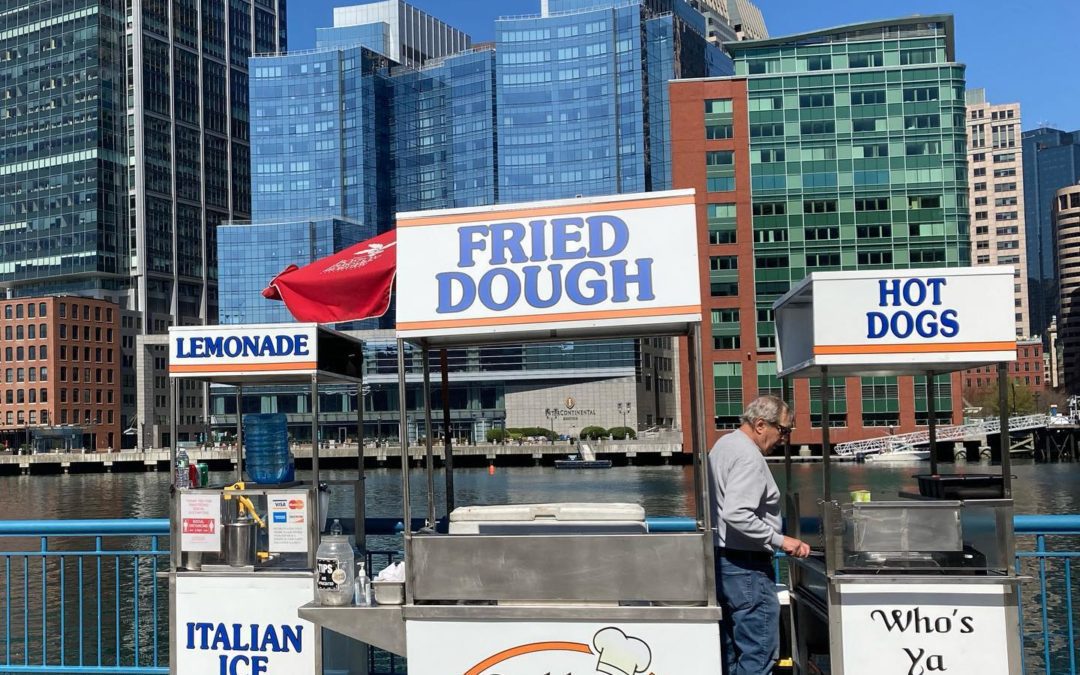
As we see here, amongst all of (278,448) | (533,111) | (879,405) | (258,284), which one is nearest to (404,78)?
(533,111)

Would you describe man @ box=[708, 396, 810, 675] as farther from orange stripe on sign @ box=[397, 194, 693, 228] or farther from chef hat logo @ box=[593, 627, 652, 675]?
orange stripe on sign @ box=[397, 194, 693, 228]

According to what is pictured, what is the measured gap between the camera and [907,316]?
23.2 ft

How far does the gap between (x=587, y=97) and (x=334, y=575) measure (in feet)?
525

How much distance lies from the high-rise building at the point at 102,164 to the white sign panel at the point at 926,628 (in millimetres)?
167771

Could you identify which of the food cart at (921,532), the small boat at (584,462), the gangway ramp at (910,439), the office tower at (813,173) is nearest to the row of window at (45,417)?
the small boat at (584,462)

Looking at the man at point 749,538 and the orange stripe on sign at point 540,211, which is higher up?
the orange stripe on sign at point 540,211

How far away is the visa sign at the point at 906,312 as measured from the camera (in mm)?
7043

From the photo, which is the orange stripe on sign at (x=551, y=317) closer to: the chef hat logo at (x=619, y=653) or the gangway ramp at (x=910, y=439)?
the chef hat logo at (x=619, y=653)

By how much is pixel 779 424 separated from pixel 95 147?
17903 centimetres

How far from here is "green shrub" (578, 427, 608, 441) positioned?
130637mm

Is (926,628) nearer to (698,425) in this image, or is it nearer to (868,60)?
(698,425)

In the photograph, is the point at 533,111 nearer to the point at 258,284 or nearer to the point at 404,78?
the point at 404,78

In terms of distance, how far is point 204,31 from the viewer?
19062cm

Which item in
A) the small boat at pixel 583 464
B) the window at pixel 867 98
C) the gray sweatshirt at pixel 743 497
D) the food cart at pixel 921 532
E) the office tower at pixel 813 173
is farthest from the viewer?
the small boat at pixel 583 464
